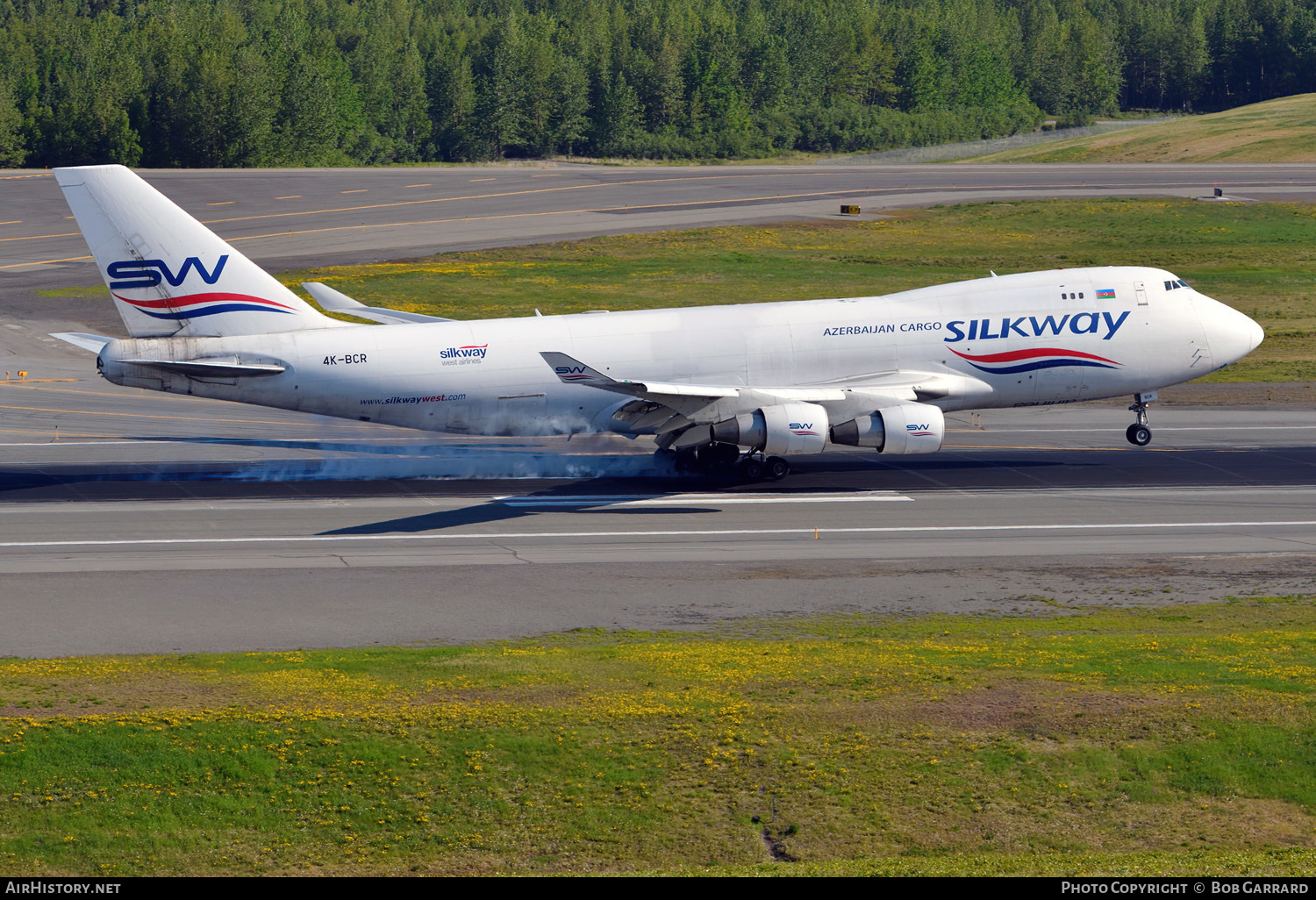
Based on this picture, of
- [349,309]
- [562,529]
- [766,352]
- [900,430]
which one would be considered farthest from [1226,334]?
[349,309]

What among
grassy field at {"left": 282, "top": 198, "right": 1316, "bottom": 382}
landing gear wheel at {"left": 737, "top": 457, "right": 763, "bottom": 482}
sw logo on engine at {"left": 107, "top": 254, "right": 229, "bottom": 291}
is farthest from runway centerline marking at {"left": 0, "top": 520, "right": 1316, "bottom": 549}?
grassy field at {"left": 282, "top": 198, "right": 1316, "bottom": 382}

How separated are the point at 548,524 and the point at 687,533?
388 cm

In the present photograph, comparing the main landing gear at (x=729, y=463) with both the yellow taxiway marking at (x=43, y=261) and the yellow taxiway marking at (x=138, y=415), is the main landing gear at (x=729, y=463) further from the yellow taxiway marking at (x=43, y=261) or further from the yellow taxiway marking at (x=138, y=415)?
the yellow taxiway marking at (x=43, y=261)

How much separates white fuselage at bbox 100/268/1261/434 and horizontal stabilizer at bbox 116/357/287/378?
22 cm

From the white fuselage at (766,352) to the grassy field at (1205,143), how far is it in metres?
101

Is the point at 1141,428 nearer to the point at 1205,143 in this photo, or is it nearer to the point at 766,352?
the point at 766,352

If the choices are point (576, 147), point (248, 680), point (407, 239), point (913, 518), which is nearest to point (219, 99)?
Answer: point (576, 147)

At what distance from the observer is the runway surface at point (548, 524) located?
29.1 metres

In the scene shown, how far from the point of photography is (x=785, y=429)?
128 ft

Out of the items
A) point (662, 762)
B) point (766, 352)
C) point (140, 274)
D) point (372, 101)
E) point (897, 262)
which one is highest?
point (372, 101)

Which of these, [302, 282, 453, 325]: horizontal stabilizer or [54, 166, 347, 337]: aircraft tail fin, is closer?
[54, 166, 347, 337]: aircraft tail fin

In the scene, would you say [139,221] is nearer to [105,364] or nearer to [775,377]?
[105,364]

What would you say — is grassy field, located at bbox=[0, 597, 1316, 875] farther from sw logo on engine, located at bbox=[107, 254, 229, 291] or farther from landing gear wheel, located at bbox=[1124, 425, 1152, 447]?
landing gear wheel, located at bbox=[1124, 425, 1152, 447]

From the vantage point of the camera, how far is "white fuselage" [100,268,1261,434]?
132 ft
